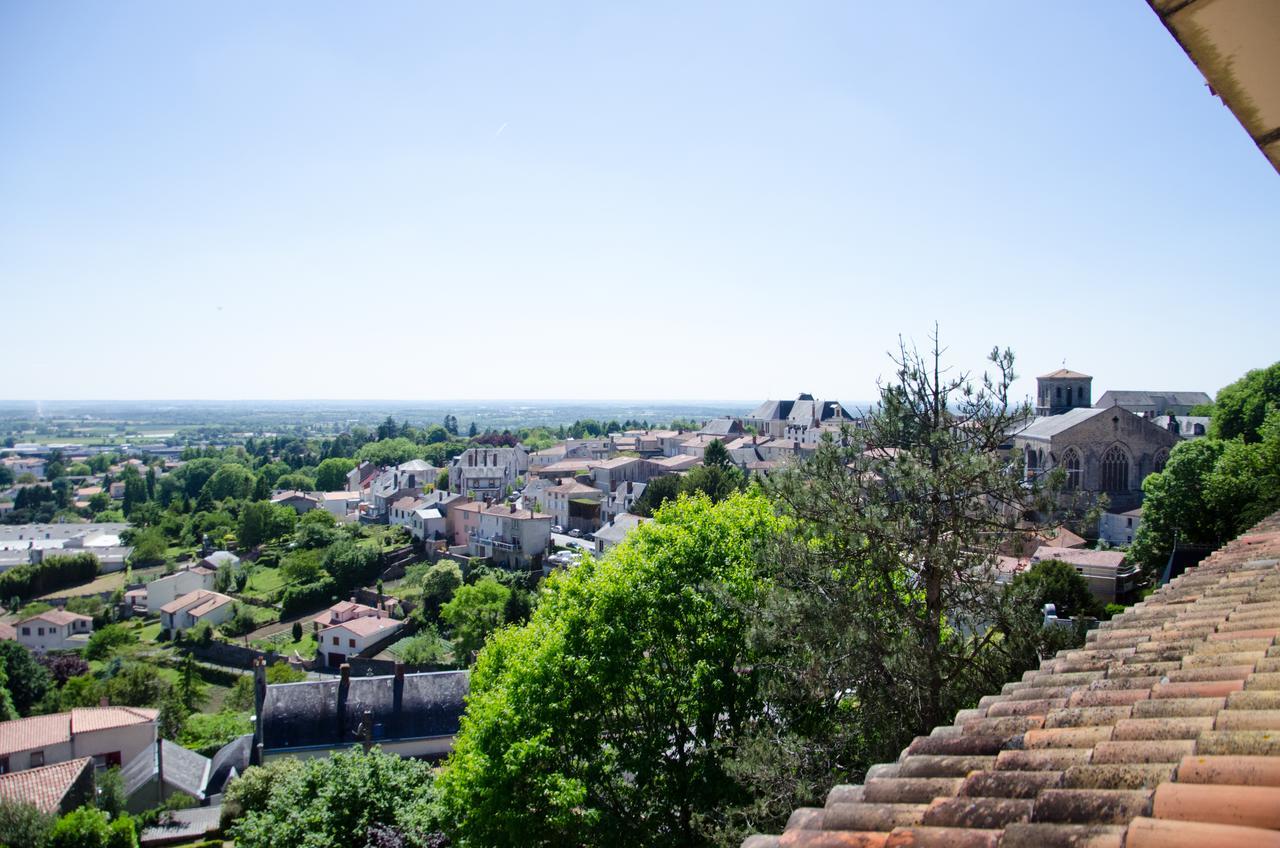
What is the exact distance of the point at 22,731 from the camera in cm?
2902

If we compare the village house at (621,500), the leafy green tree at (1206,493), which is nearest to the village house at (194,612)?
the village house at (621,500)

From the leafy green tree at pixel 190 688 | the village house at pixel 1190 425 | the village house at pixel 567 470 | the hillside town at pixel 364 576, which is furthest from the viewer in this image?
the village house at pixel 567 470

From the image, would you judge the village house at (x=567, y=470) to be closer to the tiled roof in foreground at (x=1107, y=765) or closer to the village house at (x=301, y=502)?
the village house at (x=301, y=502)

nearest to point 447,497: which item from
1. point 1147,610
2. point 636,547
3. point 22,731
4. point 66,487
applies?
point 22,731

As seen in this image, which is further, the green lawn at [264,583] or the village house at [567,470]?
the village house at [567,470]

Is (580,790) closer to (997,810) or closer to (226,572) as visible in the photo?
(997,810)

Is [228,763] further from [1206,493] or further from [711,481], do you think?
[1206,493]

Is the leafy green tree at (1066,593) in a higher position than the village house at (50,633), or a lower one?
higher

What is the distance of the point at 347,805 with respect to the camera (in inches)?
536

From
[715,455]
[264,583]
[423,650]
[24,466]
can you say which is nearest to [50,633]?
[264,583]

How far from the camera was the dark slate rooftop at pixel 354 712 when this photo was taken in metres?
26.8

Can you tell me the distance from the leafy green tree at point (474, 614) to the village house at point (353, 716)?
35.4 feet

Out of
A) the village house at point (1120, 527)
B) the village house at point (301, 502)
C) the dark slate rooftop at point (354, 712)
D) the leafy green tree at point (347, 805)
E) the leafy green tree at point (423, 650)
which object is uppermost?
the village house at point (1120, 527)

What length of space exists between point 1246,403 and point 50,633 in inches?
3005
